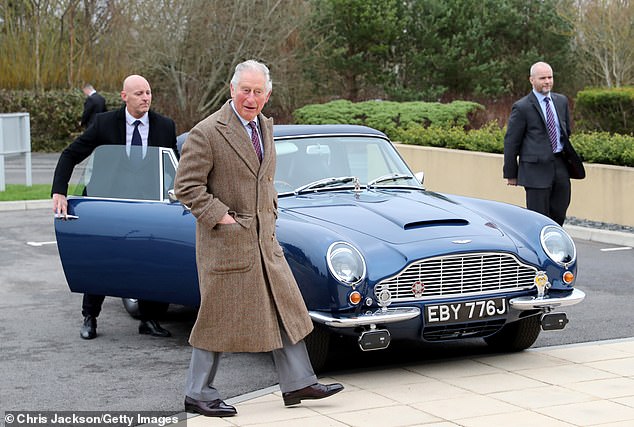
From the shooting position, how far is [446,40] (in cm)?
3912

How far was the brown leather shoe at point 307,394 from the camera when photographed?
20.5ft

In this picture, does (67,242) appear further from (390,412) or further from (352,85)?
(352,85)

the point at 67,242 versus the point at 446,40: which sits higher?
the point at 446,40

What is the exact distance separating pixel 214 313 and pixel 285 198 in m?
2.13

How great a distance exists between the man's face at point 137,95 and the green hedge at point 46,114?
25.0 m

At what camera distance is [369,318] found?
6.75 m

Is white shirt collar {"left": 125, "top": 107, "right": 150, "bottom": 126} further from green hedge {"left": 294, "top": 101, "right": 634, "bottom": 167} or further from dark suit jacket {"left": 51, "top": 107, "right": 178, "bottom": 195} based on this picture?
green hedge {"left": 294, "top": 101, "right": 634, "bottom": 167}

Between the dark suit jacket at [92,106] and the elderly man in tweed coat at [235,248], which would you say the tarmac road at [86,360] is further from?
the dark suit jacket at [92,106]

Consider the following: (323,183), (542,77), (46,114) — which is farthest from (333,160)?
(46,114)

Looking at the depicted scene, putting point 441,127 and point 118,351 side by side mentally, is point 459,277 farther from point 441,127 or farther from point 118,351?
point 441,127

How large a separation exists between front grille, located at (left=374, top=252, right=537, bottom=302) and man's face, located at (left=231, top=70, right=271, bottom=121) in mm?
1381

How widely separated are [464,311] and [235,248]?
1696 mm

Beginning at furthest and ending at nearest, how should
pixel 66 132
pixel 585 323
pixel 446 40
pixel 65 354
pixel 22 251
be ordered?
pixel 446 40 → pixel 66 132 → pixel 22 251 → pixel 585 323 → pixel 65 354

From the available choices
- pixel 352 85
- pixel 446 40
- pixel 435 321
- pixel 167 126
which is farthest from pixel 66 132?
pixel 435 321
